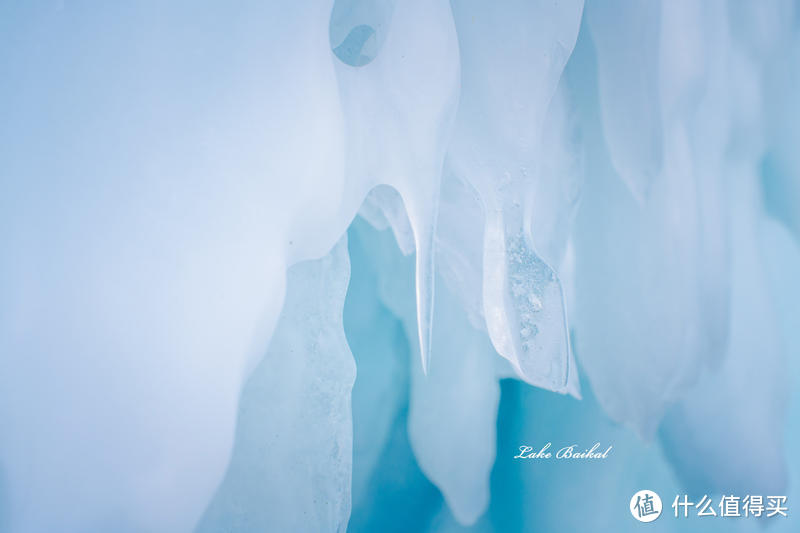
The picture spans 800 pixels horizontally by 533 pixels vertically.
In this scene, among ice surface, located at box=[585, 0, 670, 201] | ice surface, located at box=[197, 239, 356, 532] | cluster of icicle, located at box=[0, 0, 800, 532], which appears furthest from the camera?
ice surface, located at box=[585, 0, 670, 201]

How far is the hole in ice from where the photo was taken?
65 centimetres

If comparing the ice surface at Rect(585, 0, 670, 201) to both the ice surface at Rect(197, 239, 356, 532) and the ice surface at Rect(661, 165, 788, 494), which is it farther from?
the ice surface at Rect(197, 239, 356, 532)

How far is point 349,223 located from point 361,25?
9.2 inches

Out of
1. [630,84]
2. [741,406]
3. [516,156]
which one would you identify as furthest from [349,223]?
[741,406]

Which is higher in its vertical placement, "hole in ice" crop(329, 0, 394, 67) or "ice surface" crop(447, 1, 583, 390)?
"hole in ice" crop(329, 0, 394, 67)

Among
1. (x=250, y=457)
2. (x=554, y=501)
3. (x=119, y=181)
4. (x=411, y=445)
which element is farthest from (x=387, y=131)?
(x=554, y=501)

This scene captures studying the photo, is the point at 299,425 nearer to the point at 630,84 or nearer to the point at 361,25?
the point at 361,25

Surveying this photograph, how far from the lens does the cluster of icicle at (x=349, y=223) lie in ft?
1.65

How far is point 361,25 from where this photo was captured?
67 cm

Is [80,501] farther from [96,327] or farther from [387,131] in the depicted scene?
[387,131]

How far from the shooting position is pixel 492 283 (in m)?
0.66

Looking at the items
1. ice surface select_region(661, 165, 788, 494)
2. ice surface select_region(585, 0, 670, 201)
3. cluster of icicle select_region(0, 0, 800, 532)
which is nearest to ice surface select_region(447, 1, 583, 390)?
cluster of icicle select_region(0, 0, 800, 532)

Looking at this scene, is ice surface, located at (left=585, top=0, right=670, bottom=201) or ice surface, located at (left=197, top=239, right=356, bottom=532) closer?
ice surface, located at (left=197, top=239, right=356, bottom=532)

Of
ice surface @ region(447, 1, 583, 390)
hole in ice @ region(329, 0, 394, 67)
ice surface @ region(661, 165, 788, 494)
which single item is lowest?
ice surface @ region(661, 165, 788, 494)
